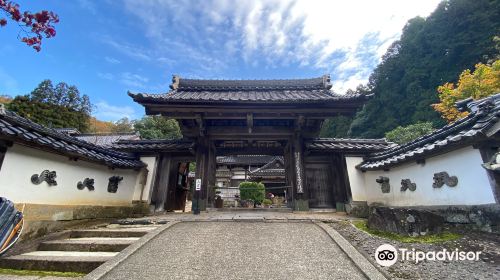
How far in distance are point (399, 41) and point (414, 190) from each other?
4132 cm

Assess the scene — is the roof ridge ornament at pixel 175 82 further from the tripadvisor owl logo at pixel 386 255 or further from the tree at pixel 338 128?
the tree at pixel 338 128

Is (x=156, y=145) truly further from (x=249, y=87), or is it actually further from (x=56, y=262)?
(x=56, y=262)

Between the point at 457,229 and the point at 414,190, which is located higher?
the point at 414,190

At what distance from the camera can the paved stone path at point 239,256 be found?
3363 mm

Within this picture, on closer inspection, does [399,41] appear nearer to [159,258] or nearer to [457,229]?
[457,229]

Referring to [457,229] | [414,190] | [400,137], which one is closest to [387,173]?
[414,190]

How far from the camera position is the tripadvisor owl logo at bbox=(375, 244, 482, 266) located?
3.52 metres

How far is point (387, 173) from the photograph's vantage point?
7875 millimetres

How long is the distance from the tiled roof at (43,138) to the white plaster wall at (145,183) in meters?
1.29

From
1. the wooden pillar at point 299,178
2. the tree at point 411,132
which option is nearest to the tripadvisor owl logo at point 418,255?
the wooden pillar at point 299,178

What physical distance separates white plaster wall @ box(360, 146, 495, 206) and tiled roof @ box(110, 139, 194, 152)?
7232 mm

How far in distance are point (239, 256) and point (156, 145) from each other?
6.85 metres

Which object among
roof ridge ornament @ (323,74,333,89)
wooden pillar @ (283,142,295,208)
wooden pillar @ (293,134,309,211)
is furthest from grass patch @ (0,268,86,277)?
roof ridge ornament @ (323,74,333,89)

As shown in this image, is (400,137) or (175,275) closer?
(175,275)
